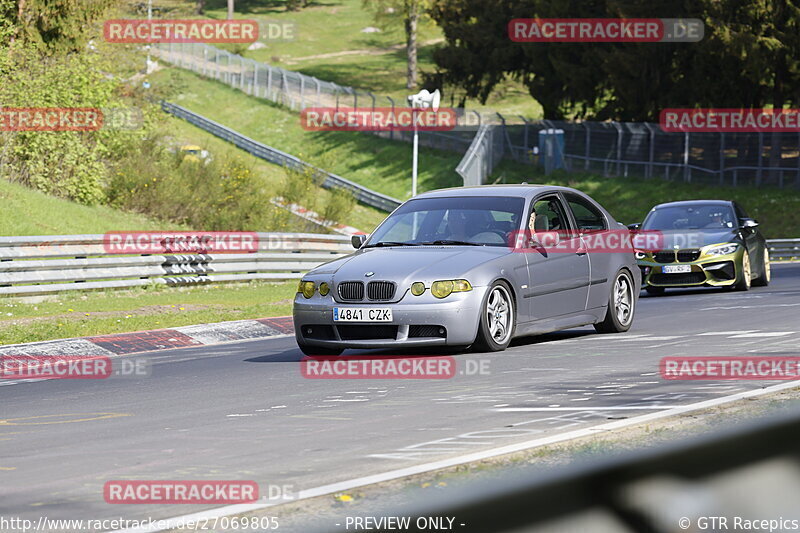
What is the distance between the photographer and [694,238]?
21.1m

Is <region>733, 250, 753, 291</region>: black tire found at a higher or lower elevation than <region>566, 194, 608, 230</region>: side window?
lower

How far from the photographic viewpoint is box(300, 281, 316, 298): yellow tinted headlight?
38.4 feet

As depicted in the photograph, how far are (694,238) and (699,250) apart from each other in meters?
0.31

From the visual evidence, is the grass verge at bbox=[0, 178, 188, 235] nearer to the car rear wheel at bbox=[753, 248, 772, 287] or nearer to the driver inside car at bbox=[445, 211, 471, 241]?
the car rear wheel at bbox=[753, 248, 772, 287]

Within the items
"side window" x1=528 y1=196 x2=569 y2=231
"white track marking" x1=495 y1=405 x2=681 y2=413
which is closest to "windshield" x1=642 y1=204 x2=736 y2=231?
"side window" x1=528 y1=196 x2=569 y2=231

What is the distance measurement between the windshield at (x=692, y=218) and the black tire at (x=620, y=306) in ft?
25.5

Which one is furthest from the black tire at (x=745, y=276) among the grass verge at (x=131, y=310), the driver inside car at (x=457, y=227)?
the driver inside car at (x=457, y=227)

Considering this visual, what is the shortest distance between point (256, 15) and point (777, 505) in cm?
12368

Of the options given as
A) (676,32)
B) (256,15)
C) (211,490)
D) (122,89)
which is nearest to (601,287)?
(211,490)

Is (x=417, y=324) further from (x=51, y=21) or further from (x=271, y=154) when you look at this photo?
(x=271, y=154)

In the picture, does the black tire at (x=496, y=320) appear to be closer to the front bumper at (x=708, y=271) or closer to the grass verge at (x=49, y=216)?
the front bumper at (x=708, y=271)

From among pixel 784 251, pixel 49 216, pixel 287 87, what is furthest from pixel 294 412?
pixel 287 87

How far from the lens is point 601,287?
13.4 m

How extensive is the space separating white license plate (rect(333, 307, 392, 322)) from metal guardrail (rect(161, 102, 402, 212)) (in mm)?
38746
